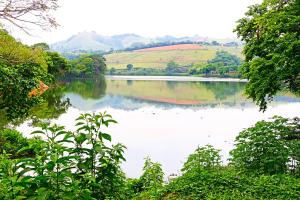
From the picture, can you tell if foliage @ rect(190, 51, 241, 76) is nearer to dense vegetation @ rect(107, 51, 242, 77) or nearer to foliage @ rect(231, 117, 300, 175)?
dense vegetation @ rect(107, 51, 242, 77)

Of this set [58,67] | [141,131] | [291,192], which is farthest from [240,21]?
[58,67]

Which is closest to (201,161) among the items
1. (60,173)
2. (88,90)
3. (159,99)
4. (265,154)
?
(265,154)

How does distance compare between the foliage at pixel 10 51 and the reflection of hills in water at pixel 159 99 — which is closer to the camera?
the foliage at pixel 10 51

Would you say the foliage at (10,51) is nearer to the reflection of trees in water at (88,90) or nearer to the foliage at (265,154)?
the foliage at (265,154)

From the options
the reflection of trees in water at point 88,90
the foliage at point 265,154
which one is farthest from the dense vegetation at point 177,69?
the foliage at point 265,154

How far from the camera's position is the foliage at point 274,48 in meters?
15.3

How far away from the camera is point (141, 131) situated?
2794cm

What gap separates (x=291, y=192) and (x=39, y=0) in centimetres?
1063

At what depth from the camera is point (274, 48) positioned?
17.0 metres

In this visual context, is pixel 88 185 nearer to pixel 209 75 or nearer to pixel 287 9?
pixel 287 9

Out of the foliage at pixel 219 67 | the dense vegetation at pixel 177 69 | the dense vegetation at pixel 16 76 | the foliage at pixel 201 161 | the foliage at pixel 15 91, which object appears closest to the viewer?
the foliage at pixel 201 161

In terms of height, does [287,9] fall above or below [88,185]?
above

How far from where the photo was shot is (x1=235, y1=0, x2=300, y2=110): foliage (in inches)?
602

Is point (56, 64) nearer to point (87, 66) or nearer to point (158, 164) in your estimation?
point (87, 66)
